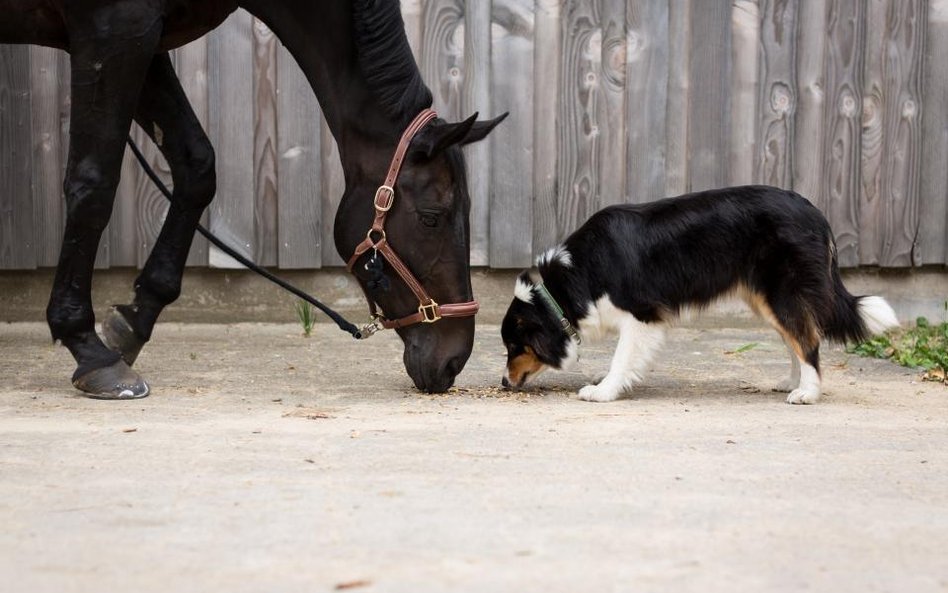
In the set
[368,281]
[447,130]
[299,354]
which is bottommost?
[299,354]

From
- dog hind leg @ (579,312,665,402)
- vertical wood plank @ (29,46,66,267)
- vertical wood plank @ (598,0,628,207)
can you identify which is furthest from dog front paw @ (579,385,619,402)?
vertical wood plank @ (29,46,66,267)

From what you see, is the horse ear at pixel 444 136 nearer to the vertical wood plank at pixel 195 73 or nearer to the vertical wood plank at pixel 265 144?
the vertical wood plank at pixel 265 144

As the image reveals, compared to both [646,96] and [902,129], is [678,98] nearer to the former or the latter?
[646,96]

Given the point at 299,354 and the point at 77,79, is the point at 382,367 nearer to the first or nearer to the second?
the point at 299,354

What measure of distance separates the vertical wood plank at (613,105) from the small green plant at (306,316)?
64.5 inches

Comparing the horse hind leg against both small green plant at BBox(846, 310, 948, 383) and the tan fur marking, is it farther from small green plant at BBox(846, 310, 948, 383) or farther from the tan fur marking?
small green plant at BBox(846, 310, 948, 383)

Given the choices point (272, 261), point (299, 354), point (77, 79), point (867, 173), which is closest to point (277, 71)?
point (272, 261)

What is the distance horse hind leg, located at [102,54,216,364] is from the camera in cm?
465

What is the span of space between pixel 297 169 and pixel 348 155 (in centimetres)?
206

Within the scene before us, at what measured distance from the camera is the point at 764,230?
4.48 meters

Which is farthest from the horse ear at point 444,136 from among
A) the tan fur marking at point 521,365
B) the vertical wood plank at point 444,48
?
the vertical wood plank at point 444,48

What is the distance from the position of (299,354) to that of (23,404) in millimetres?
1639

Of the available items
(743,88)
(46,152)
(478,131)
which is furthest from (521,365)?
(46,152)

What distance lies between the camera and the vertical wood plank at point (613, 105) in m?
6.34
